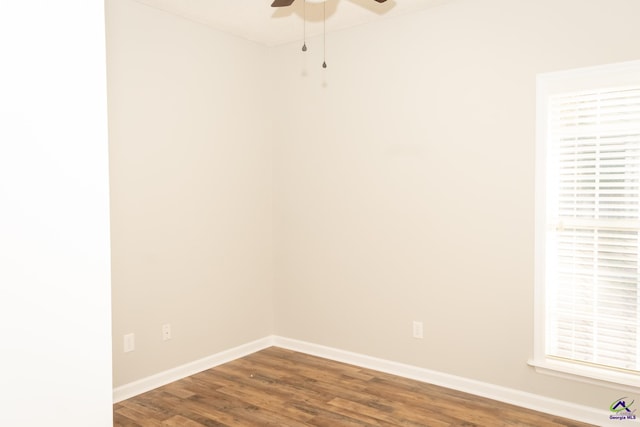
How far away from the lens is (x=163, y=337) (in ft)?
11.5

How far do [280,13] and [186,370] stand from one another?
2.67m

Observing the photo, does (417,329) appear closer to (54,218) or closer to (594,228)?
(594,228)

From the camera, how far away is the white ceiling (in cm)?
332

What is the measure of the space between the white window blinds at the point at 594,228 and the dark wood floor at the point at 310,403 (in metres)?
0.52

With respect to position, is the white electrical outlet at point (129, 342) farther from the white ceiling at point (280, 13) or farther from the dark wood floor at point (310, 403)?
the white ceiling at point (280, 13)

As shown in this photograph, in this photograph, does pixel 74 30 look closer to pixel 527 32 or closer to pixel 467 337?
pixel 527 32

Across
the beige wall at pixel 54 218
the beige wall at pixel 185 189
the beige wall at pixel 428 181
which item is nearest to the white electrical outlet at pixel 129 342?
the beige wall at pixel 185 189

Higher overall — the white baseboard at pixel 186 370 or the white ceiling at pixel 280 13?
the white ceiling at pixel 280 13

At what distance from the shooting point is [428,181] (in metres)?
3.46

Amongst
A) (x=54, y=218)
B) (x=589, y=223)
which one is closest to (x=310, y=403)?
(x=589, y=223)

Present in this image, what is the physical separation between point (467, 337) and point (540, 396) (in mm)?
548

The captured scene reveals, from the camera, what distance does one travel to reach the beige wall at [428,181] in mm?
3035

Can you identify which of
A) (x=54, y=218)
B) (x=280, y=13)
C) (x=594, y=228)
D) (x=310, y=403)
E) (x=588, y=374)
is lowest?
(x=310, y=403)

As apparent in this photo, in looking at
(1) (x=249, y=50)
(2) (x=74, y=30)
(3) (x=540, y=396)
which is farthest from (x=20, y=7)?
(3) (x=540, y=396)
